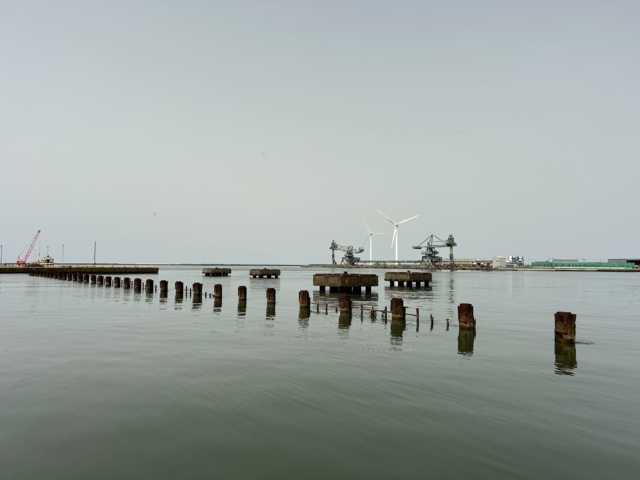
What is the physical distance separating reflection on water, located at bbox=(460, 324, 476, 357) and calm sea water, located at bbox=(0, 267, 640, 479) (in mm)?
183

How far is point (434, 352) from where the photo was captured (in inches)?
707

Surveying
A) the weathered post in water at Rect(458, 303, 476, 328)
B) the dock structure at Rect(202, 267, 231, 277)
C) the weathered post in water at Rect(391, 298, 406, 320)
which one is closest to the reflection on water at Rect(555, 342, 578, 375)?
the weathered post in water at Rect(458, 303, 476, 328)

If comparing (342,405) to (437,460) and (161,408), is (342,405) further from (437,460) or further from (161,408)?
(161,408)

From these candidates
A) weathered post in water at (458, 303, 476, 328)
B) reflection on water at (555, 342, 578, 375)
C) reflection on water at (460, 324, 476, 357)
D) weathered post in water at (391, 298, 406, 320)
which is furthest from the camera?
weathered post in water at (391, 298, 406, 320)

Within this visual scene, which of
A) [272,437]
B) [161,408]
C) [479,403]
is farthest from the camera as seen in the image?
[479,403]

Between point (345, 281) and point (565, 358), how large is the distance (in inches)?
1404

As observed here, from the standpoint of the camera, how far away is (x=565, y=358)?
17.3 metres

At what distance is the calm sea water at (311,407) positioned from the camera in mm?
7551

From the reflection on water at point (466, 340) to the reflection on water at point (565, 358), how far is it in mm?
3388

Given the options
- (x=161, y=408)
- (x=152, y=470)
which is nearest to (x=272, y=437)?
(x=152, y=470)

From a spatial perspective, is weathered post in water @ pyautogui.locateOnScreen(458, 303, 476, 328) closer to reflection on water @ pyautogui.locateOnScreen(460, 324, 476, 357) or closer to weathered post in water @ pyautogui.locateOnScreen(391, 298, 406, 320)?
reflection on water @ pyautogui.locateOnScreen(460, 324, 476, 357)

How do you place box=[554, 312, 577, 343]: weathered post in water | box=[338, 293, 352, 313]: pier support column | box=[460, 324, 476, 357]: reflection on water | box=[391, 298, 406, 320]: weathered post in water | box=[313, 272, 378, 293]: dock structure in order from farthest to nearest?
box=[313, 272, 378, 293]: dock structure
box=[338, 293, 352, 313]: pier support column
box=[391, 298, 406, 320]: weathered post in water
box=[554, 312, 577, 343]: weathered post in water
box=[460, 324, 476, 357]: reflection on water

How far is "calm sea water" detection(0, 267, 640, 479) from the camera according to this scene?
24.8 feet

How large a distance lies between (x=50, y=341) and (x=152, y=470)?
48.7ft
